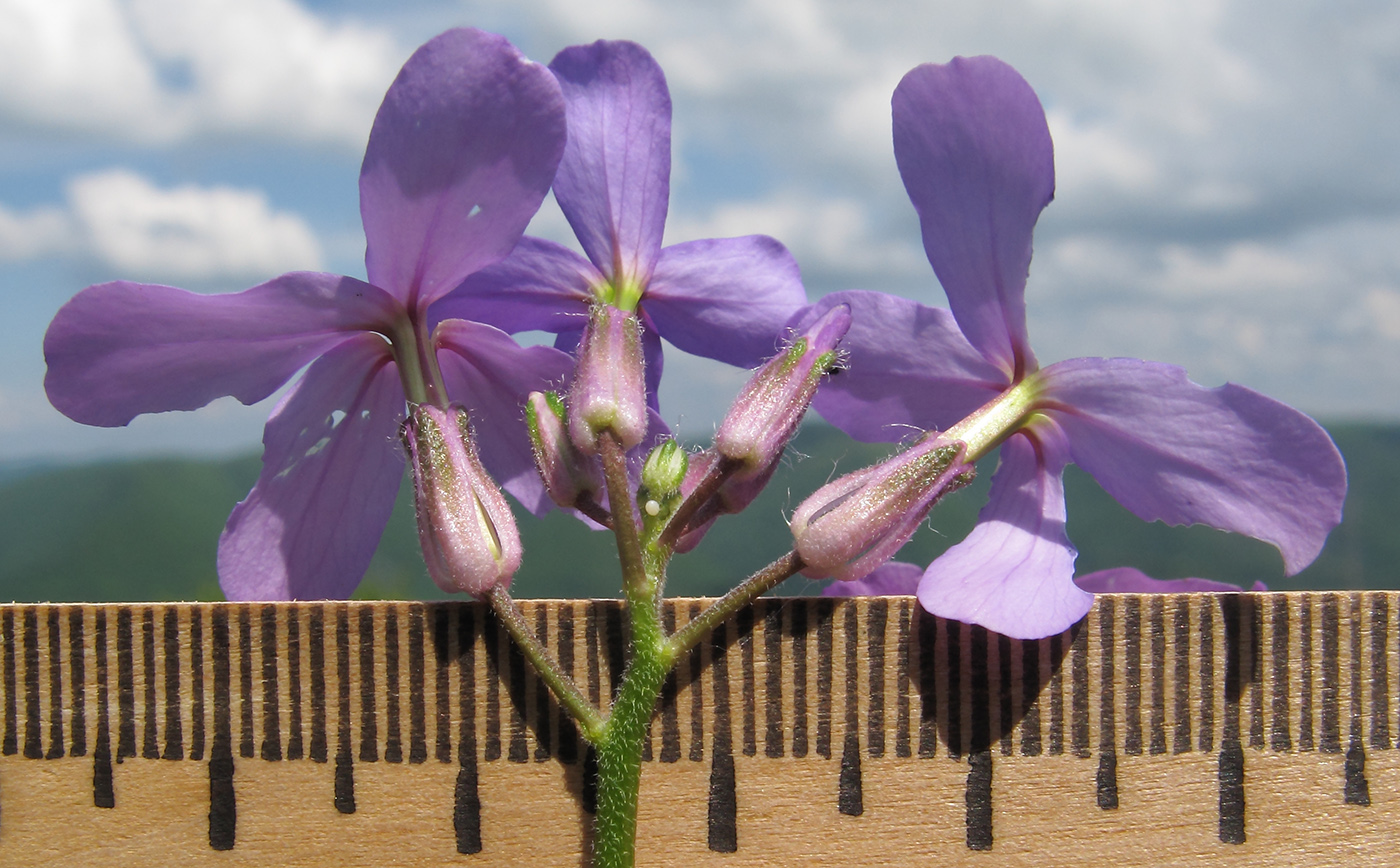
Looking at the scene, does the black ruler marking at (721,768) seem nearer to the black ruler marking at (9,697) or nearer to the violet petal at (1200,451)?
the violet petal at (1200,451)

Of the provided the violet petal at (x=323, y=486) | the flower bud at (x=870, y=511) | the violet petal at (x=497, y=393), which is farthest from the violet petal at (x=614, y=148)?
the flower bud at (x=870, y=511)

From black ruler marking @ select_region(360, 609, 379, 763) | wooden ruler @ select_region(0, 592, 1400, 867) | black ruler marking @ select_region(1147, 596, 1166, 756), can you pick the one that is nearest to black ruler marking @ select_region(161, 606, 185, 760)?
wooden ruler @ select_region(0, 592, 1400, 867)

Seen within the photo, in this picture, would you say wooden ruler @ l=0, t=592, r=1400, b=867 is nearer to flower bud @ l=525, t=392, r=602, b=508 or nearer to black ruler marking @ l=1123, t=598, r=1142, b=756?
black ruler marking @ l=1123, t=598, r=1142, b=756

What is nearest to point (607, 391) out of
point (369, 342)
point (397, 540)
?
point (369, 342)

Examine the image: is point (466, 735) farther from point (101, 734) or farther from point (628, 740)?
point (101, 734)

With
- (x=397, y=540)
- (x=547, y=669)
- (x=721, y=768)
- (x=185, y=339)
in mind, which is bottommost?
(x=397, y=540)
